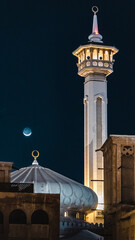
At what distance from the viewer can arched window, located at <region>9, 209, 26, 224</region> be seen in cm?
3400

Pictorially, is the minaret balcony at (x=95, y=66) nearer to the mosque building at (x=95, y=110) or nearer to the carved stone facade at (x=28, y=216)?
the mosque building at (x=95, y=110)

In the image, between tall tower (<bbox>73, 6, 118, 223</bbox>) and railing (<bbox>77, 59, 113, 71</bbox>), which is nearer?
tall tower (<bbox>73, 6, 118, 223</bbox>)

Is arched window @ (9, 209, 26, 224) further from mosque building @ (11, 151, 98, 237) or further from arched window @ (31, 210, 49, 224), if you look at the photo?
mosque building @ (11, 151, 98, 237)

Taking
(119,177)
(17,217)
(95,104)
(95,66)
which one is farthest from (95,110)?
(17,217)

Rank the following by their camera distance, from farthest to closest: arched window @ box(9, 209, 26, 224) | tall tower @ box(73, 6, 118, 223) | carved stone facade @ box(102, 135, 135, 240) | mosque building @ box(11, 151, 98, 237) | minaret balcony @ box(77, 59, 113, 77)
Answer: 1. minaret balcony @ box(77, 59, 113, 77)
2. tall tower @ box(73, 6, 118, 223)
3. mosque building @ box(11, 151, 98, 237)
4. carved stone facade @ box(102, 135, 135, 240)
5. arched window @ box(9, 209, 26, 224)

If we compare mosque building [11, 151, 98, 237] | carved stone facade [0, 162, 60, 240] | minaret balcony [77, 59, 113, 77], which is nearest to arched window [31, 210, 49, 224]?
carved stone facade [0, 162, 60, 240]

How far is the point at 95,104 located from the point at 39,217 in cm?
2907

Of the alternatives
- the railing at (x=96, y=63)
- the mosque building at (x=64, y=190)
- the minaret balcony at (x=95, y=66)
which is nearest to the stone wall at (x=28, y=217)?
the mosque building at (x=64, y=190)

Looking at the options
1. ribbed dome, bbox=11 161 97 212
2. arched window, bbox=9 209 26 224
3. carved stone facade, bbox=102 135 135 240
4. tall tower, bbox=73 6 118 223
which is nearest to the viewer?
arched window, bbox=9 209 26 224

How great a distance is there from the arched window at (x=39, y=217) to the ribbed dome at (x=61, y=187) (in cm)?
1421

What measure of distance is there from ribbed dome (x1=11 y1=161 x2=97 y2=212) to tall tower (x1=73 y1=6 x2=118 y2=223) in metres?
8.33

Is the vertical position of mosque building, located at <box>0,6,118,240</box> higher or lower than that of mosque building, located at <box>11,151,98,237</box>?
higher

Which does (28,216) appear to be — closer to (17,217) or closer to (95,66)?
(17,217)

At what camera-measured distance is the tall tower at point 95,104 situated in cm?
6106
